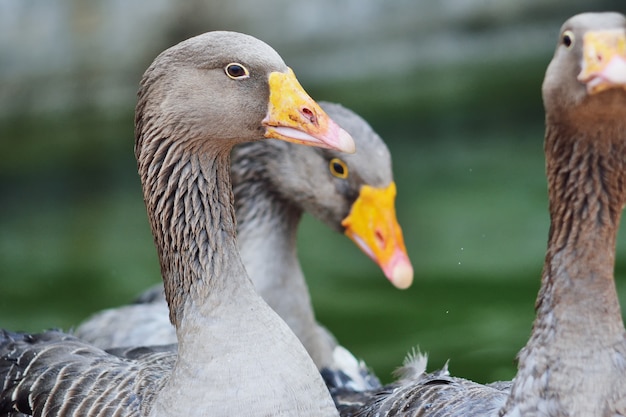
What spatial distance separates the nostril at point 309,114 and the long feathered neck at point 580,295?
0.79 meters

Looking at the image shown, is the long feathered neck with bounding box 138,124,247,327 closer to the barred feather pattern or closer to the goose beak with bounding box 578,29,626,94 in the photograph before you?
the barred feather pattern

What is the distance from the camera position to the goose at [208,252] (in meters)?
3.58

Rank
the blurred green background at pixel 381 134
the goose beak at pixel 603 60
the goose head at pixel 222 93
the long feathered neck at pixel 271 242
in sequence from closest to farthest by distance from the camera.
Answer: the goose beak at pixel 603 60, the goose head at pixel 222 93, the long feathered neck at pixel 271 242, the blurred green background at pixel 381 134

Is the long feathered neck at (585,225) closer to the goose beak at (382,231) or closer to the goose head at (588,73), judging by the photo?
the goose head at (588,73)

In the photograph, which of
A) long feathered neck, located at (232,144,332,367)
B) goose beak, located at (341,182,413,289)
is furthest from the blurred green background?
goose beak, located at (341,182,413,289)

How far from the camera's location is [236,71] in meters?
Answer: 3.71

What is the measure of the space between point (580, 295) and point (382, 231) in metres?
1.77

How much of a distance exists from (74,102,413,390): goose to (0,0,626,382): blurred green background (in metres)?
1.47

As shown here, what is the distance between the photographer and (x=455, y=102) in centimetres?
1236

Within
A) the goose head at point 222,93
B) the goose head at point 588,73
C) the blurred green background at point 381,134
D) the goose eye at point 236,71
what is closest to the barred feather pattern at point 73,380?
the goose head at point 222,93

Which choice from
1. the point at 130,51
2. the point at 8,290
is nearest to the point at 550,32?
the point at 130,51

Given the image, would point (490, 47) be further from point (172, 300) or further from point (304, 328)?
point (172, 300)

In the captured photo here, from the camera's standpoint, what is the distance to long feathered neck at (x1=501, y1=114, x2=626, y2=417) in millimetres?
3336

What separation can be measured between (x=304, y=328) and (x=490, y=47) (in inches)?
344
